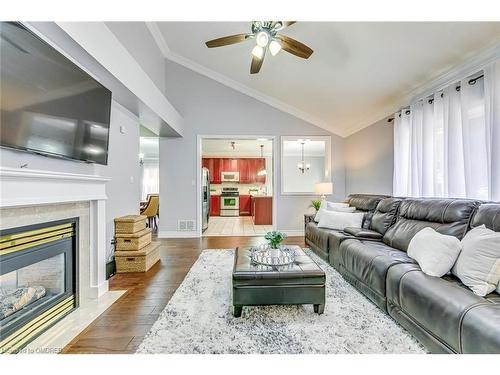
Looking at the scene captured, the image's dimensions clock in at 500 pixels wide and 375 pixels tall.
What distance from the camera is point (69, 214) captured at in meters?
2.23

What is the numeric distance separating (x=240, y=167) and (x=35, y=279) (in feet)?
28.4

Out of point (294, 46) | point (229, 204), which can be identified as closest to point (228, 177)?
point (229, 204)

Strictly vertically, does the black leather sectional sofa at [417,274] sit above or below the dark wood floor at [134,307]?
above

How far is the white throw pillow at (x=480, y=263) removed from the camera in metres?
1.54

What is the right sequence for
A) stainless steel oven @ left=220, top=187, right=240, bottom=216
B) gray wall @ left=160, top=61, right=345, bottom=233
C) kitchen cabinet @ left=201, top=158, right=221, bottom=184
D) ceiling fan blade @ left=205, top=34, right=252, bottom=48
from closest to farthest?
ceiling fan blade @ left=205, top=34, right=252, bottom=48 < gray wall @ left=160, top=61, right=345, bottom=233 < stainless steel oven @ left=220, top=187, right=240, bottom=216 < kitchen cabinet @ left=201, top=158, right=221, bottom=184

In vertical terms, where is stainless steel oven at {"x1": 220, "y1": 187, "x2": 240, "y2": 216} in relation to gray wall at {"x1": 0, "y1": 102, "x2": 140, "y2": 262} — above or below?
below

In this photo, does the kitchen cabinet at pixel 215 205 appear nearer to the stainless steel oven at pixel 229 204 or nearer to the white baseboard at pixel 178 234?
the stainless steel oven at pixel 229 204

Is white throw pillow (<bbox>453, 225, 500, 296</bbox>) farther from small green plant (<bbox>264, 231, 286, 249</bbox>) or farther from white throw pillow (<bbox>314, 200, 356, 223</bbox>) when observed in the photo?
white throw pillow (<bbox>314, 200, 356, 223</bbox>)

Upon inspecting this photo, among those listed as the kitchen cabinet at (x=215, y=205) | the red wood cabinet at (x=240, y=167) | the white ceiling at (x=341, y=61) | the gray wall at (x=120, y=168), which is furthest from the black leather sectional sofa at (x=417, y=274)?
the red wood cabinet at (x=240, y=167)

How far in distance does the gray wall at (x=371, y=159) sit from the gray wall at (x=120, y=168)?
13.8 feet

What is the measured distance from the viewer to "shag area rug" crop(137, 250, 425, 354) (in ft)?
5.36

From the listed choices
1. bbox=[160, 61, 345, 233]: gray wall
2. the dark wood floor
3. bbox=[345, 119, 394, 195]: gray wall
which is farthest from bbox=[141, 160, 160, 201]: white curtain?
bbox=[345, 119, 394, 195]: gray wall

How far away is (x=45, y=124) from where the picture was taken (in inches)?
67.8
